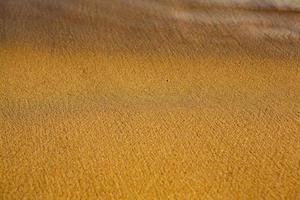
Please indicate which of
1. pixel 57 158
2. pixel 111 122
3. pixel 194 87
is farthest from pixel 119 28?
pixel 57 158

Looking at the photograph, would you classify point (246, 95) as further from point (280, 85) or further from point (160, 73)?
point (160, 73)

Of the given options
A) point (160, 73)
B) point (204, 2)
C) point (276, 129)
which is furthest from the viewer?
point (204, 2)

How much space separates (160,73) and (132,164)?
1.45ft

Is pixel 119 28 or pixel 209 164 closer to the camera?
pixel 209 164

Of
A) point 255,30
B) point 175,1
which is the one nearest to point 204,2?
point 175,1

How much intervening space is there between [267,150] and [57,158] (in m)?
0.53

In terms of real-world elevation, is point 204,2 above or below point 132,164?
above

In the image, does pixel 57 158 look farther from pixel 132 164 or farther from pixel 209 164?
pixel 209 164

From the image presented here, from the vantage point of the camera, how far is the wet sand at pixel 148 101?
0.96 metres

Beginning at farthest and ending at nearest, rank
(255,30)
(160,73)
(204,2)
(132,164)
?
(204,2) < (255,30) < (160,73) < (132,164)

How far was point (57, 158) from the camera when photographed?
3.33ft

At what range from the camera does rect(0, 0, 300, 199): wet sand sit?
3.15 feet

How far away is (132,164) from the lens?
1000 millimetres

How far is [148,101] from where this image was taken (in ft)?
4.02
